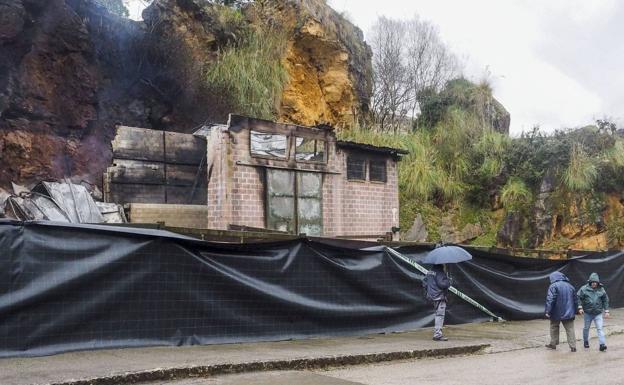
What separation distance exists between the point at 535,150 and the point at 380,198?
1002 centimetres

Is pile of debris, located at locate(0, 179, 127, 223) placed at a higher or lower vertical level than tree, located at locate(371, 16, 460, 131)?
lower

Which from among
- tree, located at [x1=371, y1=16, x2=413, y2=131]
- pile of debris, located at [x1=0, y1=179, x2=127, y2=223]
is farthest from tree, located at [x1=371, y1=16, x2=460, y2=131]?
pile of debris, located at [x1=0, y1=179, x2=127, y2=223]

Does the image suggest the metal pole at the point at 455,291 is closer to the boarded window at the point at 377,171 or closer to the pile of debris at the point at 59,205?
the boarded window at the point at 377,171

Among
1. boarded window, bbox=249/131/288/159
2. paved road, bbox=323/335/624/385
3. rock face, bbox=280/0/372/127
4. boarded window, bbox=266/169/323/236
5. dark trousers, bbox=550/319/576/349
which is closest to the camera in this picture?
paved road, bbox=323/335/624/385

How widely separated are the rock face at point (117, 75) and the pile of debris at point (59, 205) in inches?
82.8

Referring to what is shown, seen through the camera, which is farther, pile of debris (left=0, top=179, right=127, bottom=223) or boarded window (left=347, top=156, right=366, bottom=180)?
boarded window (left=347, top=156, right=366, bottom=180)

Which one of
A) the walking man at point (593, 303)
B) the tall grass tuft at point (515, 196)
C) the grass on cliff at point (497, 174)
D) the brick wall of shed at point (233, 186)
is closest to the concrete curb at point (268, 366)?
the walking man at point (593, 303)

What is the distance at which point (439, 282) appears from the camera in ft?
34.3

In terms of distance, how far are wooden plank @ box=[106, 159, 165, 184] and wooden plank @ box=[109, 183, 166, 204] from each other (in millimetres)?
146

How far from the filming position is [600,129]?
26.9m

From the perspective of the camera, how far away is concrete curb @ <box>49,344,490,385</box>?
6344mm

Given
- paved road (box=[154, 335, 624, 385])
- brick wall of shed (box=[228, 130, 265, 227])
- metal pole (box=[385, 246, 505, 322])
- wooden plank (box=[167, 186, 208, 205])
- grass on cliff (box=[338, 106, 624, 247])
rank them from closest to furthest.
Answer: paved road (box=[154, 335, 624, 385])
metal pole (box=[385, 246, 505, 322])
brick wall of shed (box=[228, 130, 265, 227])
wooden plank (box=[167, 186, 208, 205])
grass on cliff (box=[338, 106, 624, 247])

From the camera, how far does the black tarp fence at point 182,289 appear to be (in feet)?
23.7

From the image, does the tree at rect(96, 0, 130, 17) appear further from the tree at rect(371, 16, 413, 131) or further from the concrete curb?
the concrete curb
